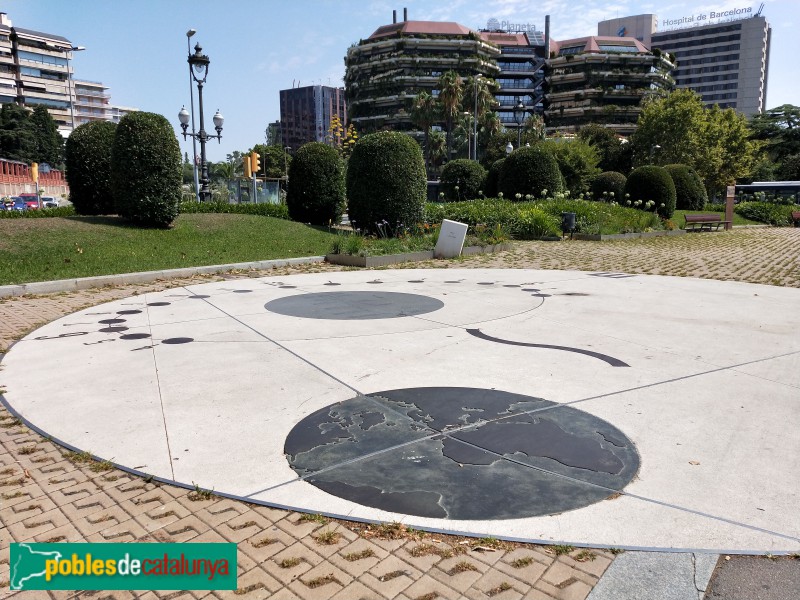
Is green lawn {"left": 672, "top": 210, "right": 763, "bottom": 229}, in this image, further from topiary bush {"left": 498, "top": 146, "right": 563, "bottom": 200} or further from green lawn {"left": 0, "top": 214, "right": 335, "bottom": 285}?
green lawn {"left": 0, "top": 214, "right": 335, "bottom": 285}

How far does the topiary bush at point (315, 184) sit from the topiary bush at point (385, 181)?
291 cm

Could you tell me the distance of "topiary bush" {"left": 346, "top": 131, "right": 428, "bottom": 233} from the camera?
58.1 ft

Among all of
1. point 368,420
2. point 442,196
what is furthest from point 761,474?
point 442,196

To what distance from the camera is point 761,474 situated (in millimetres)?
3432

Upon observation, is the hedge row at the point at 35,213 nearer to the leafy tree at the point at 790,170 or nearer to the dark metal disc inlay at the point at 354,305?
the dark metal disc inlay at the point at 354,305

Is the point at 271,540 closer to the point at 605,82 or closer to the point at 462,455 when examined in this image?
the point at 462,455

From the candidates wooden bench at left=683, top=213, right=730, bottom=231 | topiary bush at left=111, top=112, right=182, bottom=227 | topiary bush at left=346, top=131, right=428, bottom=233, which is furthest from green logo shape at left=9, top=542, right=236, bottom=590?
wooden bench at left=683, top=213, right=730, bottom=231

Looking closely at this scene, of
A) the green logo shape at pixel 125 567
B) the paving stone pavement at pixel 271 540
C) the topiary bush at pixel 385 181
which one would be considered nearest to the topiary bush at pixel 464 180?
the topiary bush at pixel 385 181

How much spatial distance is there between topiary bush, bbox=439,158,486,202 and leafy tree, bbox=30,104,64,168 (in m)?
77.4

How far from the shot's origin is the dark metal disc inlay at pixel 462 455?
10.3 feet

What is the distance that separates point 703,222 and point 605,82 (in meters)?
92.6

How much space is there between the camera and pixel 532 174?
26.2 meters

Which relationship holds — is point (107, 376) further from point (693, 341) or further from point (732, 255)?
point (732, 255)

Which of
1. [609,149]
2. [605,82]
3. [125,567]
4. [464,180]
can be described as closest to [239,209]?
[464,180]
